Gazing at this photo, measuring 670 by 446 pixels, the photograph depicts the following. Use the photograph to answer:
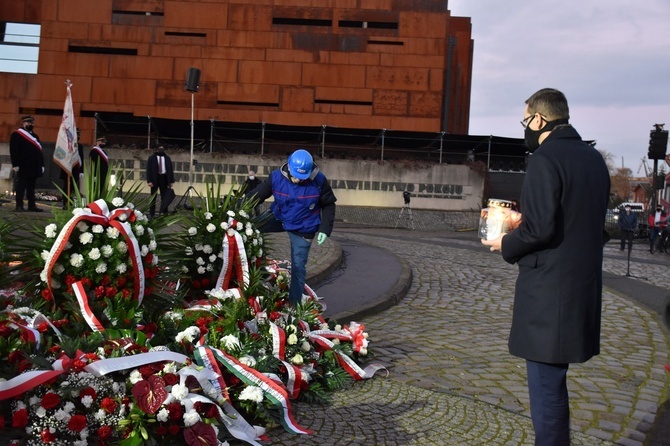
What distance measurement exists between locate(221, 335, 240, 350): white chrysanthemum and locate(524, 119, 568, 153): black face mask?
2.35m

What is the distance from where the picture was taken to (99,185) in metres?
4.92

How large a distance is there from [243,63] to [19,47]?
12.7 meters

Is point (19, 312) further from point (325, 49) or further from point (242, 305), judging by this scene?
point (325, 49)

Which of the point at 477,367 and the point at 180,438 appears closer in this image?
the point at 180,438

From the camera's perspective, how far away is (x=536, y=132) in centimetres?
344

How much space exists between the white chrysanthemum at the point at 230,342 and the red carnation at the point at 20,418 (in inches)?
58.0

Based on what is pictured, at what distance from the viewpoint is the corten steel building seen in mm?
36656

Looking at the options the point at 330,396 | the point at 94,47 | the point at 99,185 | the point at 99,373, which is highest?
the point at 94,47

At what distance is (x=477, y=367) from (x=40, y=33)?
37.7 m

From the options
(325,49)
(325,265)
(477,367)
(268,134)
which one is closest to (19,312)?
(477,367)

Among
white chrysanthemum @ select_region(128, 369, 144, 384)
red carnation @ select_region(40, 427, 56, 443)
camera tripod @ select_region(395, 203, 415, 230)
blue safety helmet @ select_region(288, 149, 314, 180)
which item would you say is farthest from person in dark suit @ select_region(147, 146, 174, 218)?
red carnation @ select_region(40, 427, 56, 443)

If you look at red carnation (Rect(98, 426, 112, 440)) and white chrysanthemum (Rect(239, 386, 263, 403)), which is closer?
red carnation (Rect(98, 426, 112, 440))

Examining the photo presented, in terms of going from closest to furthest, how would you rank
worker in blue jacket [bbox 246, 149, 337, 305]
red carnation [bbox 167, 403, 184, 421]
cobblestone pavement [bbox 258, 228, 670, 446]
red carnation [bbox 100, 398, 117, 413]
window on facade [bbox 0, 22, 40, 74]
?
red carnation [bbox 100, 398, 117, 413], red carnation [bbox 167, 403, 184, 421], cobblestone pavement [bbox 258, 228, 670, 446], worker in blue jacket [bbox 246, 149, 337, 305], window on facade [bbox 0, 22, 40, 74]

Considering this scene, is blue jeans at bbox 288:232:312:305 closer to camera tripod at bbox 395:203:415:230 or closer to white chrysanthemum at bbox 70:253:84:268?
white chrysanthemum at bbox 70:253:84:268
